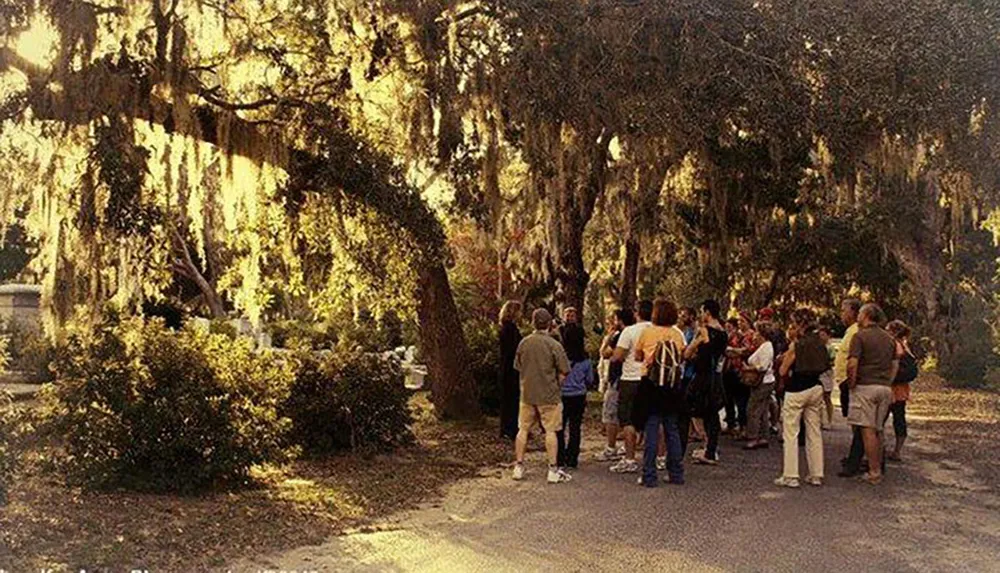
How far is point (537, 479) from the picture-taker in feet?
33.0

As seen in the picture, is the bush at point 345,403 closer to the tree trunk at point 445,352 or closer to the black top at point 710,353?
the tree trunk at point 445,352

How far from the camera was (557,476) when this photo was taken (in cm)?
978

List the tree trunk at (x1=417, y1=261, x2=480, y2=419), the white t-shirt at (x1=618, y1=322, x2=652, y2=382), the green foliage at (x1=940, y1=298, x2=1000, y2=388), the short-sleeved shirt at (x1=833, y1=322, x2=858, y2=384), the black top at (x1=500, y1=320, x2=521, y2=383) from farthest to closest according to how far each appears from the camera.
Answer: the green foliage at (x1=940, y1=298, x2=1000, y2=388) < the tree trunk at (x1=417, y1=261, x2=480, y2=419) < the black top at (x1=500, y1=320, x2=521, y2=383) < the short-sleeved shirt at (x1=833, y1=322, x2=858, y2=384) < the white t-shirt at (x1=618, y1=322, x2=652, y2=382)

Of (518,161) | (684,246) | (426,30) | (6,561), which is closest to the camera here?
(6,561)

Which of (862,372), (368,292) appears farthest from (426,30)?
(862,372)

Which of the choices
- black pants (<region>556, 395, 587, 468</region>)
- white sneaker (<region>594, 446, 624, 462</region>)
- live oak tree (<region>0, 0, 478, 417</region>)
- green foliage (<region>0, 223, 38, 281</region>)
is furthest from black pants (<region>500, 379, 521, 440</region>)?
green foliage (<region>0, 223, 38, 281</region>)

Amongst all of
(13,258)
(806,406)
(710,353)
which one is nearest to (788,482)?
(806,406)

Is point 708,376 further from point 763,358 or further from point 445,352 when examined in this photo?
point 445,352

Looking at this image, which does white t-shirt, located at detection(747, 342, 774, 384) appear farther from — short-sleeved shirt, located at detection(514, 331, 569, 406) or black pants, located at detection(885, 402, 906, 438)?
short-sleeved shirt, located at detection(514, 331, 569, 406)

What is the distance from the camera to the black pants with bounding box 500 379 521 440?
12.4m

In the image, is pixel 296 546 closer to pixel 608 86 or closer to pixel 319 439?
pixel 319 439

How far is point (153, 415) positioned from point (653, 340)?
14.5 ft

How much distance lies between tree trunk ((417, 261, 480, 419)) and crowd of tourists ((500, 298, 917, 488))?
8.96 ft

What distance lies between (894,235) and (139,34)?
2475cm
